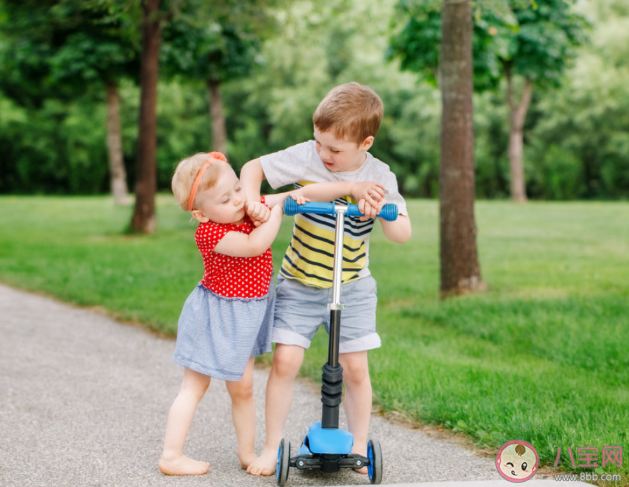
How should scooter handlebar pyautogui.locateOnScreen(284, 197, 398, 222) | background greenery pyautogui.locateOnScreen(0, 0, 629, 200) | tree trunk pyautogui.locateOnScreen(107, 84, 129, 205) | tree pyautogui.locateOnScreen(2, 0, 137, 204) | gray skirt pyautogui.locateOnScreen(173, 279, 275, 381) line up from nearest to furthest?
scooter handlebar pyautogui.locateOnScreen(284, 197, 398, 222), gray skirt pyautogui.locateOnScreen(173, 279, 275, 381), tree pyautogui.locateOnScreen(2, 0, 137, 204), tree trunk pyautogui.locateOnScreen(107, 84, 129, 205), background greenery pyautogui.locateOnScreen(0, 0, 629, 200)

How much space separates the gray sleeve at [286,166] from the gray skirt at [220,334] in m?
0.50

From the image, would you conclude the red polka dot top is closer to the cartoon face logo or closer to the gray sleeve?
the gray sleeve

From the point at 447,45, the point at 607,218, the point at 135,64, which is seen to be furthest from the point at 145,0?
the point at 607,218

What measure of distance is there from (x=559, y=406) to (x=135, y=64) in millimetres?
17957

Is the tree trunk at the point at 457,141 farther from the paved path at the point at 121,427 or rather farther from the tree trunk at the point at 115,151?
the tree trunk at the point at 115,151

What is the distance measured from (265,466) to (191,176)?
124 cm

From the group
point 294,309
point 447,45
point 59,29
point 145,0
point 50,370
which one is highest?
point 59,29

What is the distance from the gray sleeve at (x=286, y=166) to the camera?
9.29 ft

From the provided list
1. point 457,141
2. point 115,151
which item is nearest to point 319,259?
point 457,141

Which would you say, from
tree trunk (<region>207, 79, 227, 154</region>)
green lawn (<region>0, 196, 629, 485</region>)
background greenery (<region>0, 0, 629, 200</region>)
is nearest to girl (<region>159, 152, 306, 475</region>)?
green lawn (<region>0, 196, 629, 485</region>)

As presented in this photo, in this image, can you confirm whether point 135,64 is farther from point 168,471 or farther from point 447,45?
point 168,471

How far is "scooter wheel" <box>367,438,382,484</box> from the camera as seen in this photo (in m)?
2.69

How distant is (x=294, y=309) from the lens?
2873mm

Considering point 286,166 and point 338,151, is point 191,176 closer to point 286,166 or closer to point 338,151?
point 286,166
